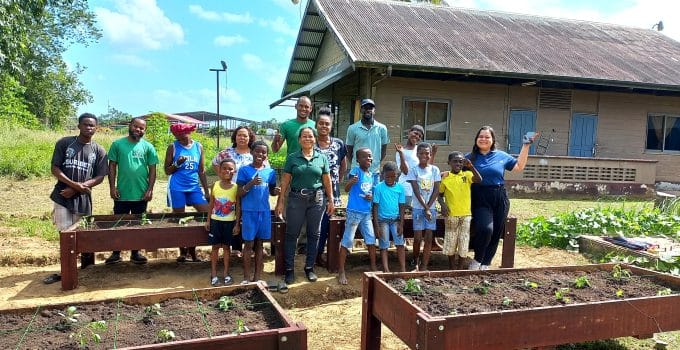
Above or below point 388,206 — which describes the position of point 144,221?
below

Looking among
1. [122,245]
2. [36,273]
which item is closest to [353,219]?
[122,245]

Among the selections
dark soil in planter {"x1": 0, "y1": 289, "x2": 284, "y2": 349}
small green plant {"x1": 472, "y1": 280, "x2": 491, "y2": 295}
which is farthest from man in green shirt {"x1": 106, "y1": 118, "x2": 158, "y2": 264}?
small green plant {"x1": 472, "y1": 280, "x2": 491, "y2": 295}

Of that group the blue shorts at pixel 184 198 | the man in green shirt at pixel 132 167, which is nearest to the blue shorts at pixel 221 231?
the blue shorts at pixel 184 198

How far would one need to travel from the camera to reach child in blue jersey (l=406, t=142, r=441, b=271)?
495cm

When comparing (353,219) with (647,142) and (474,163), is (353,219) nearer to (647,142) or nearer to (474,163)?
(474,163)

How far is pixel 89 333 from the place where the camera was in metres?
2.55

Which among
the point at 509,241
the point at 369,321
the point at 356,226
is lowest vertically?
the point at 369,321

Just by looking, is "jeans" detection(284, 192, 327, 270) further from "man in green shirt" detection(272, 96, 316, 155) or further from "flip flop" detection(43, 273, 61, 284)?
"flip flop" detection(43, 273, 61, 284)

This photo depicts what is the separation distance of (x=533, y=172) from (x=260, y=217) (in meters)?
9.69

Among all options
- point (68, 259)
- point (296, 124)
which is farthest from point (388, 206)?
point (68, 259)

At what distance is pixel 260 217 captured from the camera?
4578 millimetres

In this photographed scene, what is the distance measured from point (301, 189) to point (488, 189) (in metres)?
1.88

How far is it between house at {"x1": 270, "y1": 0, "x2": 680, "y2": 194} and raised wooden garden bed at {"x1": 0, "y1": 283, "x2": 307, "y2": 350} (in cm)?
854

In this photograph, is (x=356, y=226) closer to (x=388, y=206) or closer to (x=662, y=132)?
(x=388, y=206)
